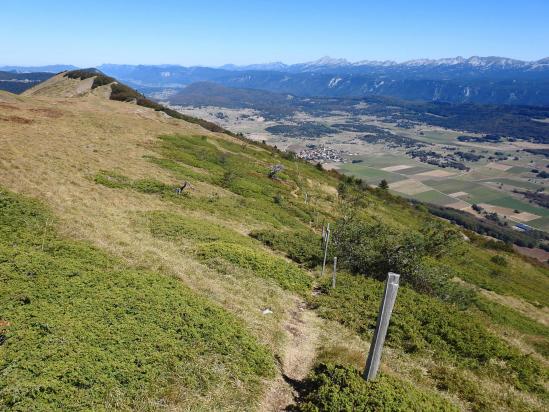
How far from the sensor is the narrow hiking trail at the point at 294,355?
11234mm

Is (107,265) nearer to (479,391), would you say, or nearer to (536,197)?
(479,391)

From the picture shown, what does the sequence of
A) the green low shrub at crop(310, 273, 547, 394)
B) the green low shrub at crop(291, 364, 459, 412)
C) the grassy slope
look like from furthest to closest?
the green low shrub at crop(310, 273, 547, 394) < the green low shrub at crop(291, 364, 459, 412) < the grassy slope

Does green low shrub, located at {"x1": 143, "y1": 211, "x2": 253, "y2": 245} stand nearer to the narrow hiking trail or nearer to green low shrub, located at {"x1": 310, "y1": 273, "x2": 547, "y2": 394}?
green low shrub, located at {"x1": 310, "y1": 273, "x2": 547, "y2": 394}

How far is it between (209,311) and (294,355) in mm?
3450

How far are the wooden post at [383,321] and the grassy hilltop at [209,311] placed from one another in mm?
521

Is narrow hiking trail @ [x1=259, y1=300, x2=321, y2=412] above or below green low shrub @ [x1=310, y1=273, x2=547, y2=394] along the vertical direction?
above

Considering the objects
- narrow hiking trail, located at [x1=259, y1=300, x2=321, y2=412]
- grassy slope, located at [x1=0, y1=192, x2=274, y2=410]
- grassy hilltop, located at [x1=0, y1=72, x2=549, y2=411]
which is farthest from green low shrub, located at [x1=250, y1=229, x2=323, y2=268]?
grassy slope, located at [x1=0, y1=192, x2=274, y2=410]

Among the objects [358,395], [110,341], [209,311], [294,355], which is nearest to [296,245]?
[209,311]

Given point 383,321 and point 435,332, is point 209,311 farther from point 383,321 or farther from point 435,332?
point 435,332

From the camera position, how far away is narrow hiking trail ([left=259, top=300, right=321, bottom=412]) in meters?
11.2

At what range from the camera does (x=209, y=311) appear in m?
14.2

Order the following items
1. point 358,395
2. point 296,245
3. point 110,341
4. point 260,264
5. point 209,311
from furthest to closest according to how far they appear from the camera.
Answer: point 296,245, point 260,264, point 209,311, point 110,341, point 358,395

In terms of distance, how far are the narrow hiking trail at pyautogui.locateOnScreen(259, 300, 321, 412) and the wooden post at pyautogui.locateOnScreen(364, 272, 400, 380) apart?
8.02 ft

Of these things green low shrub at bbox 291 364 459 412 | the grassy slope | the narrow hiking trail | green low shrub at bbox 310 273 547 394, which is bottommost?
green low shrub at bbox 310 273 547 394
